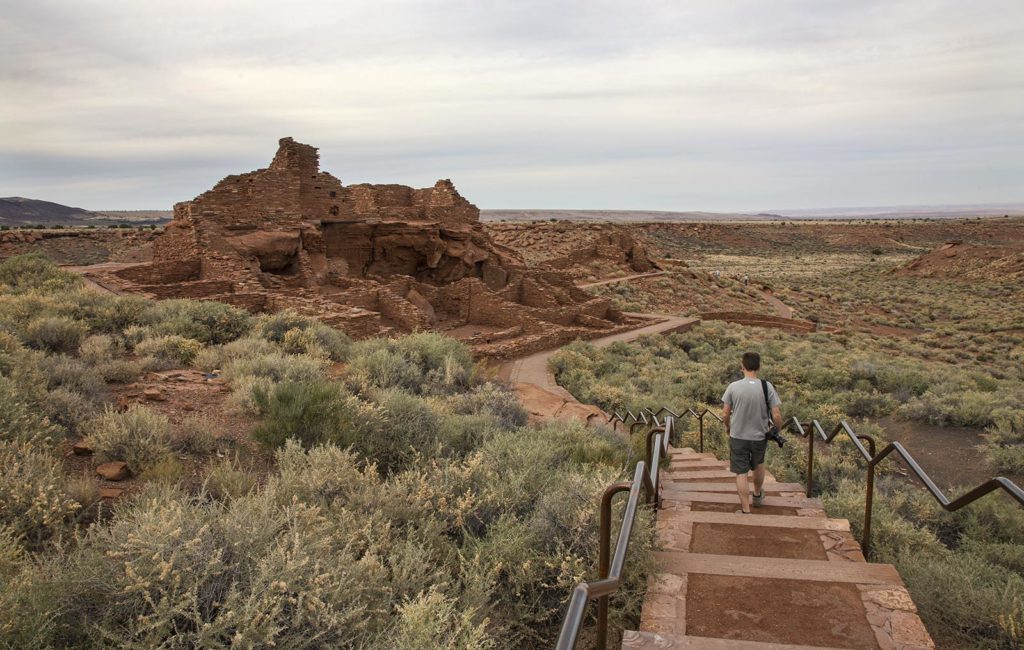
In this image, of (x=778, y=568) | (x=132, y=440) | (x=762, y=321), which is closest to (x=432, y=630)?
(x=778, y=568)

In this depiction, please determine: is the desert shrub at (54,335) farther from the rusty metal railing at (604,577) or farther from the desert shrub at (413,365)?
the rusty metal railing at (604,577)

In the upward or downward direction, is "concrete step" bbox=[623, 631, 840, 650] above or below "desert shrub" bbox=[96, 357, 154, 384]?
below

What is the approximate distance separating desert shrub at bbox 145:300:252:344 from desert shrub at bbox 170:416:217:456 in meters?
5.05

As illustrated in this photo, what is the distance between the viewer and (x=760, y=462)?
633cm

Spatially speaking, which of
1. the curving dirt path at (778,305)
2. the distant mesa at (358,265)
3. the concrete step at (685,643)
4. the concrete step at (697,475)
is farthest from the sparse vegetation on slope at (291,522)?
the curving dirt path at (778,305)

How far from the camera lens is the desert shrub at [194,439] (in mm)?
5660

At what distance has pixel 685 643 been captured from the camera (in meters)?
3.58

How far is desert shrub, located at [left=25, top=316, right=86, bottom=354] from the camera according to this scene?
341 inches

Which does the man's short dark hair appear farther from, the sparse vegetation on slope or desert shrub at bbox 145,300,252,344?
desert shrub at bbox 145,300,252,344

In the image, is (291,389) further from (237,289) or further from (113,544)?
(237,289)

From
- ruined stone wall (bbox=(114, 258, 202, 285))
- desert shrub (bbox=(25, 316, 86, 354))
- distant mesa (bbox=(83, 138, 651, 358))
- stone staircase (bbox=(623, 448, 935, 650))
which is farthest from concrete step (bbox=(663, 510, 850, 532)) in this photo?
ruined stone wall (bbox=(114, 258, 202, 285))

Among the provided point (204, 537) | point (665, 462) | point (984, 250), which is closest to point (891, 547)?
point (665, 462)

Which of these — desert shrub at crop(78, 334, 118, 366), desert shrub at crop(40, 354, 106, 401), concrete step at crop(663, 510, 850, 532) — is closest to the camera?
concrete step at crop(663, 510, 850, 532)

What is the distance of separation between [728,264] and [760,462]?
209 feet
